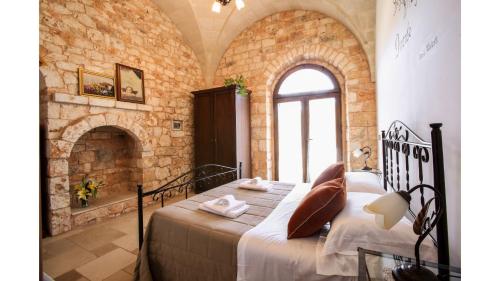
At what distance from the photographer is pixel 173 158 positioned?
4191mm

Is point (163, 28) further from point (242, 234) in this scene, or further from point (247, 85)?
point (242, 234)

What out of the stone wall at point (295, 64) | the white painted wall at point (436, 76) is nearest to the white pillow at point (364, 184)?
the white painted wall at point (436, 76)

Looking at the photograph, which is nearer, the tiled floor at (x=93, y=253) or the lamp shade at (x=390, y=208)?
the lamp shade at (x=390, y=208)

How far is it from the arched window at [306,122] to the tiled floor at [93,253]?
3012 mm

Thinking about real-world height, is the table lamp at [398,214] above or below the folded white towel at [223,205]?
above

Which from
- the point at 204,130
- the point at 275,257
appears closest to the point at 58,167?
the point at 204,130

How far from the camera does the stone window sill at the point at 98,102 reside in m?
2.64

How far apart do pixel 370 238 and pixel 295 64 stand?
381 cm

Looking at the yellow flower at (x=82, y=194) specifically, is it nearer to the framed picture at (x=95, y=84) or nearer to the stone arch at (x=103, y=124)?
the stone arch at (x=103, y=124)

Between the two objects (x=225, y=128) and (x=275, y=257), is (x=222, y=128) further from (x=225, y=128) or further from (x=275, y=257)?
(x=275, y=257)

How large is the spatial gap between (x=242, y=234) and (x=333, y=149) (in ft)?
10.5

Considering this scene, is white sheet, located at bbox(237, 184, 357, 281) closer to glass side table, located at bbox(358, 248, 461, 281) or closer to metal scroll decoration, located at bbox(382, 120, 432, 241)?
glass side table, located at bbox(358, 248, 461, 281)
